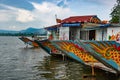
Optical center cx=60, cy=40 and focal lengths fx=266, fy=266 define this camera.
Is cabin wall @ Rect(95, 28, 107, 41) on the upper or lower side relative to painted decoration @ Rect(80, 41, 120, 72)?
upper

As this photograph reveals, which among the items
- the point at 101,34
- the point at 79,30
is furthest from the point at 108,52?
the point at 79,30

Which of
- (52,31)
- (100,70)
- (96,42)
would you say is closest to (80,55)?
(100,70)

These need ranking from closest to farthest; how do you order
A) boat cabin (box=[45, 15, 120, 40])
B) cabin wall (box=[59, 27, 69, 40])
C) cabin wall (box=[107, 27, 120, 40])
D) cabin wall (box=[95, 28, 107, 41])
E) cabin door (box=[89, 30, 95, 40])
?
cabin wall (box=[107, 27, 120, 40]) → cabin wall (box=[95, 28, 107, 41]) → boat cabin (box=[45, 15, 120, 40]) → cabin door (box=[89, 30, 95, 40]) → cabin wall (box=[59, 27, 69, 40])

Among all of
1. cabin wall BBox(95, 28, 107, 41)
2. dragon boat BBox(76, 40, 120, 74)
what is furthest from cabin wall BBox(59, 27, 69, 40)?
dragon boat BBox(76, 40, 120, 74)

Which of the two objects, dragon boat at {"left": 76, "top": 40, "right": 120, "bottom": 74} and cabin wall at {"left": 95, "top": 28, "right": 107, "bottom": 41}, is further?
cabin wall at {"left": 95, "top": 28, "right": 107, "bottom": 41}

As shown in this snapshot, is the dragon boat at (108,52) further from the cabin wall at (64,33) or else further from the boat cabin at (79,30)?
the cabin wall at (64,33)

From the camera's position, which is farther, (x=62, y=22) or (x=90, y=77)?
(x=62, y=22)

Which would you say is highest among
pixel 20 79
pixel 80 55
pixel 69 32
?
pixel 69 32

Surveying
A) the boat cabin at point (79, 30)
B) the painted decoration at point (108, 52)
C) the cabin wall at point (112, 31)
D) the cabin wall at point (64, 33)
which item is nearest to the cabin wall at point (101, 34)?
the boat cabin at point (79, 30)

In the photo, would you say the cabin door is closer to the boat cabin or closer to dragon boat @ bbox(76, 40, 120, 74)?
the boat cabin

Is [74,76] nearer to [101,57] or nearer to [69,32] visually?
[101,57]

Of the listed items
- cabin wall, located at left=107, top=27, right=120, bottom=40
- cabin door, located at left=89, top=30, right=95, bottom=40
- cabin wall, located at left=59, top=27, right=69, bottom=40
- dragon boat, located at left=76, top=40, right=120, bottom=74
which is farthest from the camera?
cabin wall, located at left=59, top=27, right=69, bottom=40

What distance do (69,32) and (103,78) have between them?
10.3 metres

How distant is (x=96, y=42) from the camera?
13562 mm
